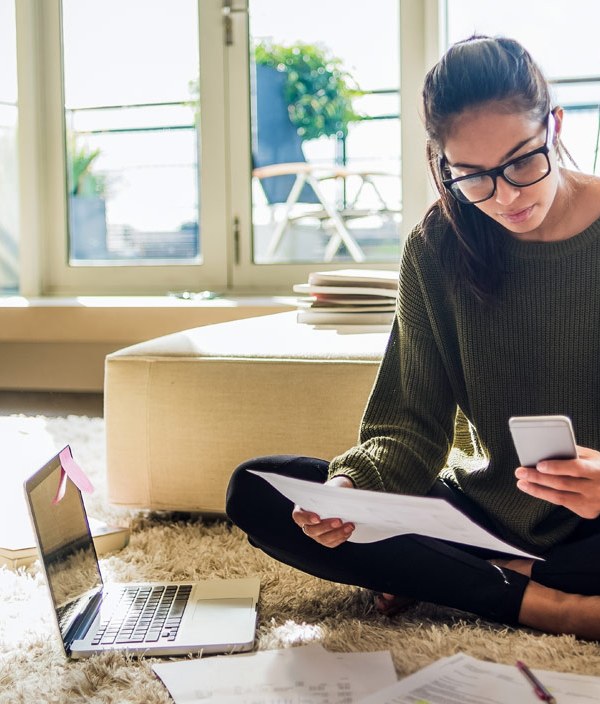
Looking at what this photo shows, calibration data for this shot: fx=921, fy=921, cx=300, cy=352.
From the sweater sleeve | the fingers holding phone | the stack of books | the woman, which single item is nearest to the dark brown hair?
the woman

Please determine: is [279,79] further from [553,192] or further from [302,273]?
[553,192]

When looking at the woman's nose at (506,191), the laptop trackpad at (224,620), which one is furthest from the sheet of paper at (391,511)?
the woman's nose at (506,191)

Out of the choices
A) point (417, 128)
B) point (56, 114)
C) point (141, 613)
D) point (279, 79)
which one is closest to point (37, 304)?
point (56, 114)

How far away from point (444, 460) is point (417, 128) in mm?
1985

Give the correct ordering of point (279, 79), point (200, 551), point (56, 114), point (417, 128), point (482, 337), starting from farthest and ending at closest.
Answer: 1. point (56, 114)
2. point (279, 79)
3. point (417, 128)
4. point (200, 551)
5. point (482, 337)

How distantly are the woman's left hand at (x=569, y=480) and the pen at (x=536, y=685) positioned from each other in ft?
0.64

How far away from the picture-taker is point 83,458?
7.75 ft

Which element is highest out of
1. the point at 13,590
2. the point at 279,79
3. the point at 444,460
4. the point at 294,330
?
the point at 279,79

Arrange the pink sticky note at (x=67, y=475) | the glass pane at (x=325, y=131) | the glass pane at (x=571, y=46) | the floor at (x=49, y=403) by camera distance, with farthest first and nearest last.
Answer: the floor at (x=49, y=403), the glass pane at (x=325, y=131), the glass pane at (x=571, y=46), the pink sticky note at (x=67, y=475)

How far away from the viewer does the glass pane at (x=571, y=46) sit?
2.87m

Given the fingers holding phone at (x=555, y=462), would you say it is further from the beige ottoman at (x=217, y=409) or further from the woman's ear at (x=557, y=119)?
the beige ottoman at (x=217, y=409)

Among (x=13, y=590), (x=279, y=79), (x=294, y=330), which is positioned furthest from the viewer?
(x=279, y=79)

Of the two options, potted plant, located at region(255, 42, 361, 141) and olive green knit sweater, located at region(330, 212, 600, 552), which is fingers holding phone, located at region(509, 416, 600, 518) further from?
potted plant, located at region(255, 42, 361, 141)

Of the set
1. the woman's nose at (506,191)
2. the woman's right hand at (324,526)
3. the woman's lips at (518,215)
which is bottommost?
the woman's right hand at (324,526)
